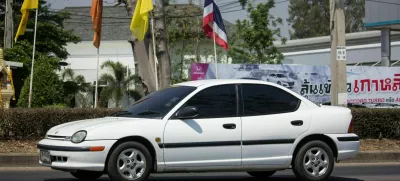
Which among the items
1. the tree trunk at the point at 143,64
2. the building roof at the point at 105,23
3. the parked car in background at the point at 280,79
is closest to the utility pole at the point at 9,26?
the tree trunk at the point at 143,64

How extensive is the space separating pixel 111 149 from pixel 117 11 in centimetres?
4706

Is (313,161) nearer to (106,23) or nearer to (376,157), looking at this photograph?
(376,157)

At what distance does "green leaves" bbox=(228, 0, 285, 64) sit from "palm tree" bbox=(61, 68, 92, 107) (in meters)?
8.98

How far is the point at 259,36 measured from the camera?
119 ft

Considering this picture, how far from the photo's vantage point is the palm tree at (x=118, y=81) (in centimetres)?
3966

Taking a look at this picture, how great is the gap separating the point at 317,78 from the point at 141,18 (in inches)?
306

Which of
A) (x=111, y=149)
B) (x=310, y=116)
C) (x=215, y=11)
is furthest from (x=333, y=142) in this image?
(x=215, y=11)

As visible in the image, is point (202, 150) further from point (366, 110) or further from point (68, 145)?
point (366, 110)

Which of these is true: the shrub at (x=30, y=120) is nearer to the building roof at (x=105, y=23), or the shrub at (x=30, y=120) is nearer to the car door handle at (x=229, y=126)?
the car door handle at (x=229, y=126)

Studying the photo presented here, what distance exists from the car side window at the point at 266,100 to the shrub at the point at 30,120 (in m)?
5.58

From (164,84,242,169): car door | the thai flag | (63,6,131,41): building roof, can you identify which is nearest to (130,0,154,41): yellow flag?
the thai flag

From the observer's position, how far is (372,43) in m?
43.1

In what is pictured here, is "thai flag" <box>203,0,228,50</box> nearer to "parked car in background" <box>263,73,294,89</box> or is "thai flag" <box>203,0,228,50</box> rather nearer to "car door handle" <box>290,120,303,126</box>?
"parked car in background" <box>263,73,294,89</box>

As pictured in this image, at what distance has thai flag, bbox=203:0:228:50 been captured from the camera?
19812 millimetres
